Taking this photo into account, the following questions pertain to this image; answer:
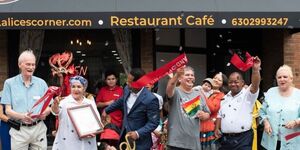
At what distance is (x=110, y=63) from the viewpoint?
32.0 ft

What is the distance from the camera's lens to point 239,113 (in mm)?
6355

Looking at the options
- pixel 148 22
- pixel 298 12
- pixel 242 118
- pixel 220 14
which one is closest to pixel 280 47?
pixel 298 12

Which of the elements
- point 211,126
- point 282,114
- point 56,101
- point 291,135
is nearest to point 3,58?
point 56,101

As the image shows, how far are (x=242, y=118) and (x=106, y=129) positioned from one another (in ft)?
5.87

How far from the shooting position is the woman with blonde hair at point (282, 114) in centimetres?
593

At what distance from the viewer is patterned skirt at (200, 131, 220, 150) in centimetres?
709

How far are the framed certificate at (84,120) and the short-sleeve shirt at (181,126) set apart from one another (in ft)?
2.92

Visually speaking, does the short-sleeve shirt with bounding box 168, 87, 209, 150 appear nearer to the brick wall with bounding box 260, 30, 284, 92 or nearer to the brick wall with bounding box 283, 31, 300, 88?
the brick wall with bounding box 283, 31, 300, 88

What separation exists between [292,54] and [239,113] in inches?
171

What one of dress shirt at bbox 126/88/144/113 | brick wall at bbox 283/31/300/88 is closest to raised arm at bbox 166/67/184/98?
dress shirt at bbox 126/88/144/113

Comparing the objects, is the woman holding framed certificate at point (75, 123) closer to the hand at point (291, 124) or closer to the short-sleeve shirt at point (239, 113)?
the short-sleeve shirt at point (239, 113)

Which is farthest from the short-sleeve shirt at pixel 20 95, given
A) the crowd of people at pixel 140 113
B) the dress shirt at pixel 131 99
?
the dress shirt at pixel 131 99

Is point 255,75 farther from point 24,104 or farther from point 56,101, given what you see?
point 24,104

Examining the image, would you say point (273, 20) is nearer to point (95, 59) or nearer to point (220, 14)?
point (220, 14)
